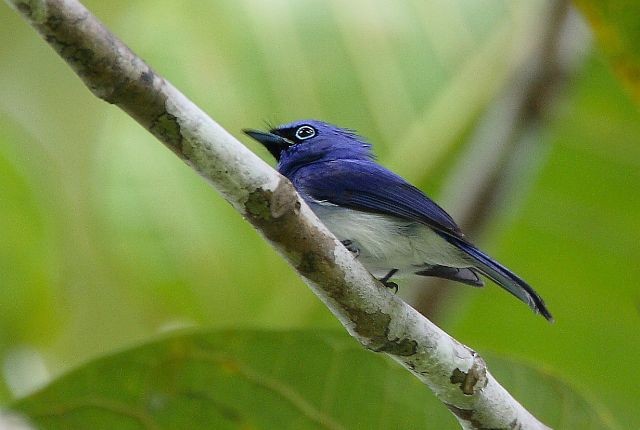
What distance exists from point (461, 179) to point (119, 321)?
169 cm

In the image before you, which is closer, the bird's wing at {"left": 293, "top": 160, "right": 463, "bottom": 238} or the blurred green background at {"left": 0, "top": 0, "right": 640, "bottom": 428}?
the bird's wing at {"left": 293, "top": 160, "right": 463, "bottom": 238}

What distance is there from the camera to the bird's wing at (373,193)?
3.15 m

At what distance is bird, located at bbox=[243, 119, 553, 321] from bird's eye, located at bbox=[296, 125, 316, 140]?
0.21m

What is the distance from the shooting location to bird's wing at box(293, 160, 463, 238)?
3.15 metres

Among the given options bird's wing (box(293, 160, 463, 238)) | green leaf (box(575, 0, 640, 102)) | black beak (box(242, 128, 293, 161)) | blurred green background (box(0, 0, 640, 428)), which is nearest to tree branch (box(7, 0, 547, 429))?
bird's wing (box(293, 160, 463, 238))

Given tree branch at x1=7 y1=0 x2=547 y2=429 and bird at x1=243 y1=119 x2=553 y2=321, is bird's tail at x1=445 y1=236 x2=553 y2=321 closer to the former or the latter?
bird at x1=243 y1=119 x2=553 y2=321

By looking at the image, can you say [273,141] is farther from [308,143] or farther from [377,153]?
[377,153]

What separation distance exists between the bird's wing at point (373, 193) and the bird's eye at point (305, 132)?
327mm

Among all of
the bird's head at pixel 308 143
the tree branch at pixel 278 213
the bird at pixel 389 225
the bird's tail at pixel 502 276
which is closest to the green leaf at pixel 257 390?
the bird's tail at pixel 502 276

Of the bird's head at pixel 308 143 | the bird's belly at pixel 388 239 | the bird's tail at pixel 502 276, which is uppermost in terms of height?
the bird's head at pixel 308 143

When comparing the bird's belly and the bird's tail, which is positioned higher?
the bird's belly

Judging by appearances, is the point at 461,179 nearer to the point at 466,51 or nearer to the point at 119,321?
the point at 466,51

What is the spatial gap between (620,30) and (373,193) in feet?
3.04

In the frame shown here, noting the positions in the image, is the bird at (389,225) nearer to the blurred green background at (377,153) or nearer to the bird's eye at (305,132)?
the bird's eye at (305,132)
